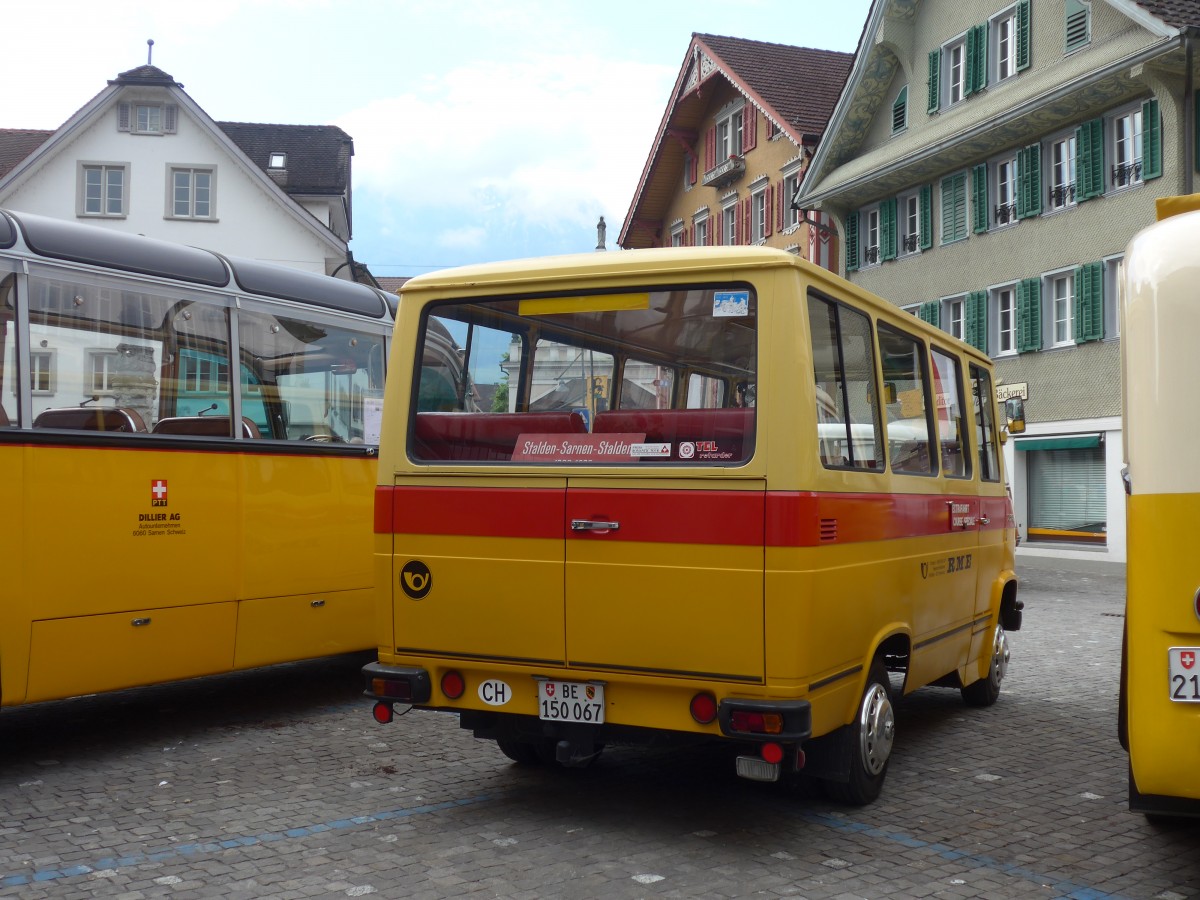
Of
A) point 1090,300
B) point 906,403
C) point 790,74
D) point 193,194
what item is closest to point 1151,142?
point 1090,300

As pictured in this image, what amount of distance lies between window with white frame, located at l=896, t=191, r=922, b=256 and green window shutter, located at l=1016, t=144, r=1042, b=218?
13.7ft

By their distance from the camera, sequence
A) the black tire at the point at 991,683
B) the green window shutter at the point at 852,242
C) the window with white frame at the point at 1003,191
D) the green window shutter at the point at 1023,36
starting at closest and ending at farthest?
the black tire at the point at 991,683 < the green window shutter at the point at 1023,36 < the window with white frame at the point at 1003,191 < the green window shutter at the point at 852,242

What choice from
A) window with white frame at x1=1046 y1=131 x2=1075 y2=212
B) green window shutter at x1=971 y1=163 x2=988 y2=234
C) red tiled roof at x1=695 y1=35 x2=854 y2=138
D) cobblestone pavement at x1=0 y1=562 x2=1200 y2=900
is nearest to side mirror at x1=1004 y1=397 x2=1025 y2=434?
cobblestone pavement at x1=0 y1=562 x2=1200 y2=900

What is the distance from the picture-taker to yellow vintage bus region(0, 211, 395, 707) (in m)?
6.83

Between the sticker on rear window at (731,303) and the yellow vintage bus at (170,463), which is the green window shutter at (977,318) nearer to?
the yellow vintage bus at (170,463)

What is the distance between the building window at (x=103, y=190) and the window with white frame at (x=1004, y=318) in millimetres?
28480

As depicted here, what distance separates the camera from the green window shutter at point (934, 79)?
31.5 metres

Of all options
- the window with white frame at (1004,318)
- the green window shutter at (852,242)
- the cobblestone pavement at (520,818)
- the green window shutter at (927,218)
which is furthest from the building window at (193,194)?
the cobblestone pavement at (520,818)

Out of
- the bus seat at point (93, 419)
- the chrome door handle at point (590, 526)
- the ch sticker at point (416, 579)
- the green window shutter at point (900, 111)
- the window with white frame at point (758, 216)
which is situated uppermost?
the green window shutter at point (900, 111)

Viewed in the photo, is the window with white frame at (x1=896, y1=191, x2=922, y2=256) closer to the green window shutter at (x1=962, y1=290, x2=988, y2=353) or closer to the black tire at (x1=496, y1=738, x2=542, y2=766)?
the green window shutter at (x1=962, y1=290, x2=988, y2=353)

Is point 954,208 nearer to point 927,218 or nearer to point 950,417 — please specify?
point 927,218

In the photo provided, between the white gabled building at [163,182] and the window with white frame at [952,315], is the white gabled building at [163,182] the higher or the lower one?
the higher one

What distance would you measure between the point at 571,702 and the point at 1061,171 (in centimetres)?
2484

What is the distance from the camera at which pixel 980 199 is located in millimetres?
29688
